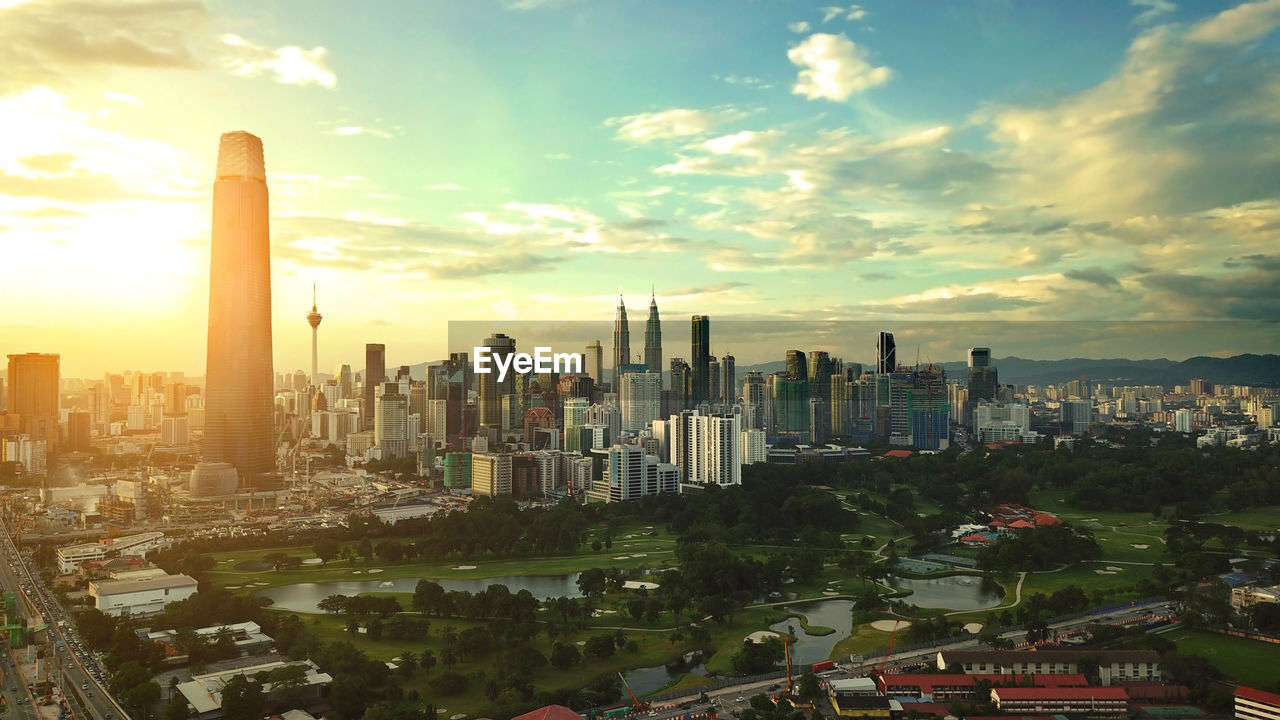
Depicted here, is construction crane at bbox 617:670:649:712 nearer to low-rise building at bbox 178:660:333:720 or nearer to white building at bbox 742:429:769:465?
low-rise building at bbox 178:660:333:720

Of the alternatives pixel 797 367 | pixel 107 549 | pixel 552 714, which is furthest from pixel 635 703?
pixel 797 367

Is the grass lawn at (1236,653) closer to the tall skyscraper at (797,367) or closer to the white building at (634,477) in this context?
the white building at (634,477)

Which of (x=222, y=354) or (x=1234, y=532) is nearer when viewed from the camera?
(x=1234, y=532)

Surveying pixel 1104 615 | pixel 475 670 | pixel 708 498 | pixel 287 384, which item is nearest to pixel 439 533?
pixel 708 498

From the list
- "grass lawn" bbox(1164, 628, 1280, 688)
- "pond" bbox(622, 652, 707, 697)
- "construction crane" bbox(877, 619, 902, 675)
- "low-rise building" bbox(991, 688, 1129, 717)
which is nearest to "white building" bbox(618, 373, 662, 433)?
"construction crane" bbox(877, 619, 902, 675)

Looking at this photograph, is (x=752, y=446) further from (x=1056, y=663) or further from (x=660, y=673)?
(x=1056, y=663)

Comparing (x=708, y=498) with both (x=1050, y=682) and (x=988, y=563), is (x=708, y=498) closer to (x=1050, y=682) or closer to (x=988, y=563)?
(x=988, y=563)
